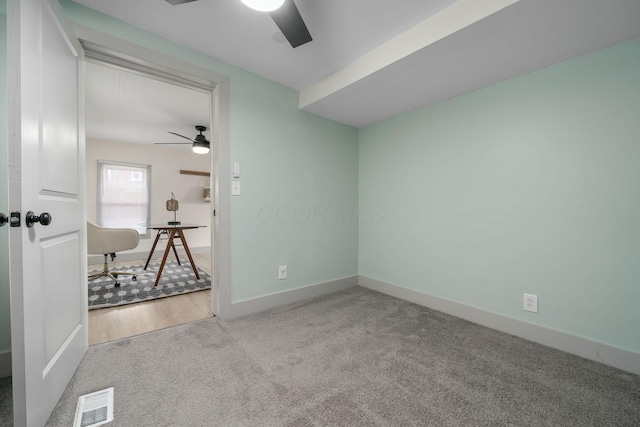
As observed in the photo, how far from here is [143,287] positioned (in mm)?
3072

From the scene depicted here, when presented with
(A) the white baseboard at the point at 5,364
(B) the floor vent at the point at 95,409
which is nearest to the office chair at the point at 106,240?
(A) the white baseboard at the point at 5,364

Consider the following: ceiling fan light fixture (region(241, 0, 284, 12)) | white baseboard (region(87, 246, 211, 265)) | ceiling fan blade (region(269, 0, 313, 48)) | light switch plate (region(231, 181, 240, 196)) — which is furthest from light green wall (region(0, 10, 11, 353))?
white baseboard (region(87, 246, 211, 265))

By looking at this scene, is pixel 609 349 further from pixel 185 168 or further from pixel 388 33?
pixel 185 168

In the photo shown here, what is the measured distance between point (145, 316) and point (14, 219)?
166 cm

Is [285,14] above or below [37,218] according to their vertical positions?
above

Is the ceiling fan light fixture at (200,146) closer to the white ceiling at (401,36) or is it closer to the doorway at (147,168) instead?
the doorway at (147,168)

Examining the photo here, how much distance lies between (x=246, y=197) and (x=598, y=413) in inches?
97.8

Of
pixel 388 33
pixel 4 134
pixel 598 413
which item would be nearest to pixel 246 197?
pixel 4 134

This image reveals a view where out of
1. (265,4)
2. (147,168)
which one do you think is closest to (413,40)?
(265,4)

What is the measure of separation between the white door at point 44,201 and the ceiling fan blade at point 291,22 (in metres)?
0.99

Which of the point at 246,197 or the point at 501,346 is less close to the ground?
the point at 246,197

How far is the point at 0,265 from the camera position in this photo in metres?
1.43

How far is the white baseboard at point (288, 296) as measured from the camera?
2277 mm

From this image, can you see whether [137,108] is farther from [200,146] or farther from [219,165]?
[219,165]
